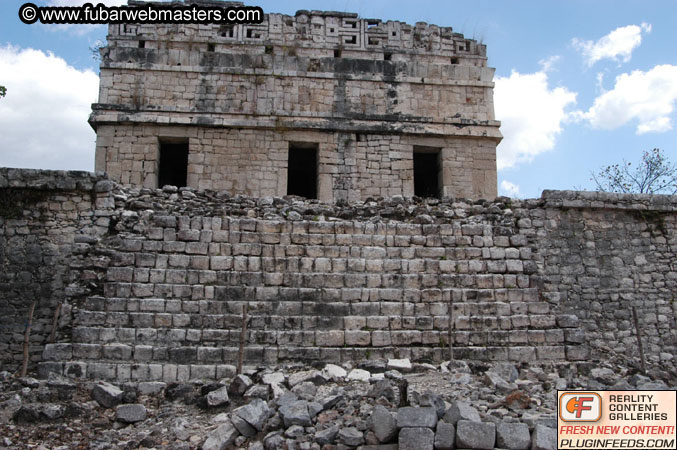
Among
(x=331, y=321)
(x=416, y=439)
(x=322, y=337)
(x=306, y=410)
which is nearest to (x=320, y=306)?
(x=331, y=321)

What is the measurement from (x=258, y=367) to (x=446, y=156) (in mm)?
7860

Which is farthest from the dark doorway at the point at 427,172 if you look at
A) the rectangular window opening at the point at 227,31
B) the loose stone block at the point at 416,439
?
the loose stone block at the point at 416,439

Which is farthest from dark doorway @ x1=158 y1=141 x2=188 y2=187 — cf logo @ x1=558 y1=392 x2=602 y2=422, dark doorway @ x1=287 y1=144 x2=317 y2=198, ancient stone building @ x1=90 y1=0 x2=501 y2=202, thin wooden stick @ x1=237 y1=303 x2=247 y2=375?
cf logo @ x1=558 y1=392 x2=602 y2=422

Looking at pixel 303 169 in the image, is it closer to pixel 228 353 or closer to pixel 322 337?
pixel 322 337

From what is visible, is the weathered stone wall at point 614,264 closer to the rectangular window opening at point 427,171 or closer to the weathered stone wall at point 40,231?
the rectangular window opening at point 427,171

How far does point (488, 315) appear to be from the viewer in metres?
7.25

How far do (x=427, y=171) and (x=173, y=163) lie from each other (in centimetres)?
667

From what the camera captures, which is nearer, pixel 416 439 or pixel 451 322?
pixel 416 439

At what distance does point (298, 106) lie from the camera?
1222cm

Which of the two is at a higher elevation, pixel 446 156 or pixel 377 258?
pixel 446 156

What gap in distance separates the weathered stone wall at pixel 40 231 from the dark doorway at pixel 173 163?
4313mm

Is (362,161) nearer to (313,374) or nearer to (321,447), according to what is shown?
(313,374)

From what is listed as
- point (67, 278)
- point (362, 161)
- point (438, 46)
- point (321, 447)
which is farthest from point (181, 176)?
point (321, 447)

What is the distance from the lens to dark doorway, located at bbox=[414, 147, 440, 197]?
12831 mm
